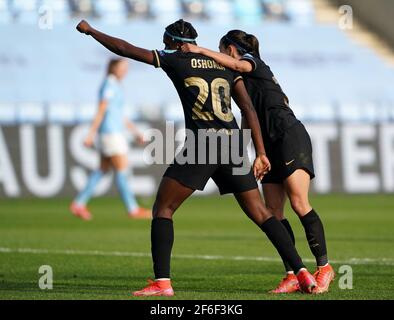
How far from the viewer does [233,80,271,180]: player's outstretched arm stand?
841 centimetres

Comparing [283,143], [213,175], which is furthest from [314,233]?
[213,175]

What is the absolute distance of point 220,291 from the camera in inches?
344

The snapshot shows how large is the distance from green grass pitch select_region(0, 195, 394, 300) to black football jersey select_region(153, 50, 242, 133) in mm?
1372

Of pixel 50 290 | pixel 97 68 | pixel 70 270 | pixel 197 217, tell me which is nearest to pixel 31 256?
pixel 70 270

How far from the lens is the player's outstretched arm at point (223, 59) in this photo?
8.38 m

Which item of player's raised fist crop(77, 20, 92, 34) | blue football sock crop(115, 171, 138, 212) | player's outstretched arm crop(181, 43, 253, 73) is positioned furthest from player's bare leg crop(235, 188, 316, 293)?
blue football sock crop(115, 171, 138, 212)

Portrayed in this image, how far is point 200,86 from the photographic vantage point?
833cm

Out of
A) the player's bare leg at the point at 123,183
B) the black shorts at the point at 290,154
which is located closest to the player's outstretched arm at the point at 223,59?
the black shorts at the point at 290,154

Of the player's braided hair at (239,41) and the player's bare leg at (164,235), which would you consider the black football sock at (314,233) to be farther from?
the player's braided hair at (239,41)

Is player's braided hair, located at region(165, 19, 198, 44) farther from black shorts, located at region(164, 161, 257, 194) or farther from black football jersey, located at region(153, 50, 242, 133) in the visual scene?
Result: black shorts, located at region(164, 161, 257, 194)

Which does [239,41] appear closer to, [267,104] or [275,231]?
[267,104]

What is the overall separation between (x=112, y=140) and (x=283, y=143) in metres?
9.13

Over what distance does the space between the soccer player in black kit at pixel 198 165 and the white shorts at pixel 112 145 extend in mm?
9363
